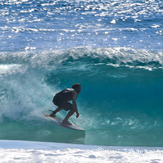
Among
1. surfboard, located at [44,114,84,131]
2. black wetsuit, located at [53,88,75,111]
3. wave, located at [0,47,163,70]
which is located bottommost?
surfboard, located at [44,114,84,131]

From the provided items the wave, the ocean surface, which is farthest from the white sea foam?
the wave

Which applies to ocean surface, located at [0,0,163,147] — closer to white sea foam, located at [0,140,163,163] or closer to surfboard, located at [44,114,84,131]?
surfboard, located at [44,114,84,131]

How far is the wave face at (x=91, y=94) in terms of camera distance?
8.67 meters

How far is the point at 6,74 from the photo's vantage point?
11375 mm

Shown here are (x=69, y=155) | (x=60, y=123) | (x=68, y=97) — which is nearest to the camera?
(x=69, y=155)

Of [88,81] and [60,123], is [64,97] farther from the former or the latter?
[88,81]

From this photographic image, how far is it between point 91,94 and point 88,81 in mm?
850

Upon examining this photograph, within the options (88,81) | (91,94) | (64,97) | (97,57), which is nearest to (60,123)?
(64,97)

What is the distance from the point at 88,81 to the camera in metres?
11.5

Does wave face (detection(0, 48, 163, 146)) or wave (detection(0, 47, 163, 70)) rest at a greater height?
wave (detection(0, 47, 163, 70))

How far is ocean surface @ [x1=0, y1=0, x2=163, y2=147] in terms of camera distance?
8773mm

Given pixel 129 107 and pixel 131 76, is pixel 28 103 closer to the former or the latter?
pixel 129 107

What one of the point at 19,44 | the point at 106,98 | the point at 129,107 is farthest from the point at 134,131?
the point at 19,44

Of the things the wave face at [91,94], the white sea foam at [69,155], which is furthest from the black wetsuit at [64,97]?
the white sea foam at [69,155]
